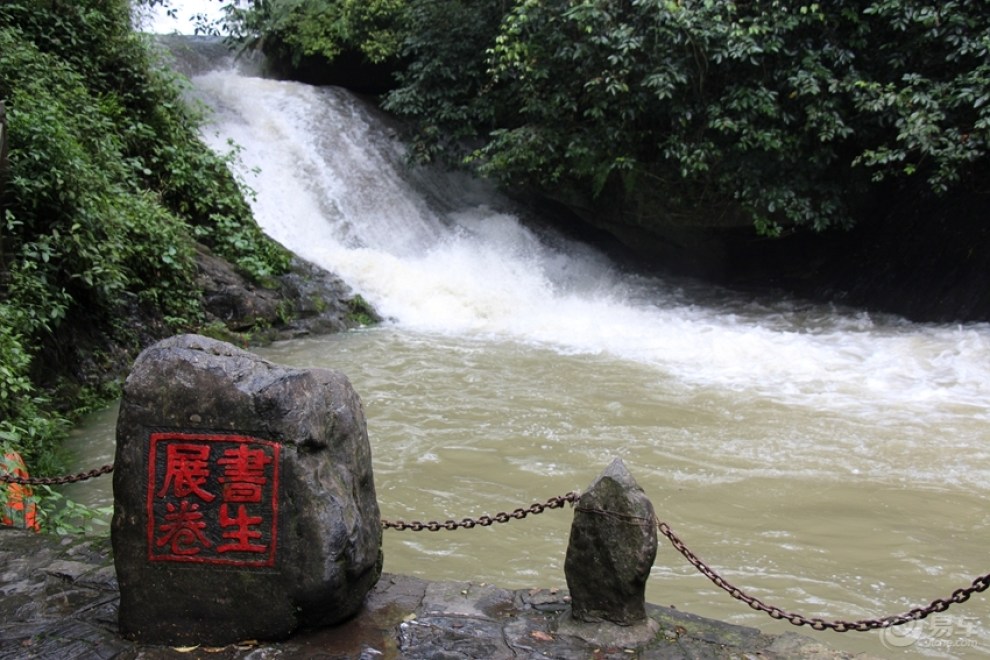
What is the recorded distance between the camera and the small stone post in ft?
10.7

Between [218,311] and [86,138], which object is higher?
[86,138]

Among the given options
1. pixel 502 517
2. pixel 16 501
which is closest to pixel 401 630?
pixel 502 517

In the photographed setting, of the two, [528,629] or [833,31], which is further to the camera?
[833,31]

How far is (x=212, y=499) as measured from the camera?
323 cm

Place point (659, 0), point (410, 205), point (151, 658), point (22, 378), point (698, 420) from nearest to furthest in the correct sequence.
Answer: point (151, 658) < point (22, 378) < point (698, 420) < point (659, 0) < point (410, 205)

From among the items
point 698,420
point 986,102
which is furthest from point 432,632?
point 986,102

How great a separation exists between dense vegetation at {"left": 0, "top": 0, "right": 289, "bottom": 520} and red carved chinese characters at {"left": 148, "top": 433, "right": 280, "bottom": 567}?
2273 mm

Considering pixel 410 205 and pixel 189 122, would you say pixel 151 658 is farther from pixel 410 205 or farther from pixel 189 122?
pixel 410 205

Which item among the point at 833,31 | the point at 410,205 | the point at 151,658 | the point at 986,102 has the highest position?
the point at 833,31

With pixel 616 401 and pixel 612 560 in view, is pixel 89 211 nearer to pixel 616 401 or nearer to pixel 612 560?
pixel 616 401

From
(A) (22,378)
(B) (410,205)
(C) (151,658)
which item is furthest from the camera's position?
(B) (410,205)

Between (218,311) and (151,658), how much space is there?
6.71 m

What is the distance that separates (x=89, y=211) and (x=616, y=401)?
5.06 metres

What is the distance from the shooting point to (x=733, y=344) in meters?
9.75
